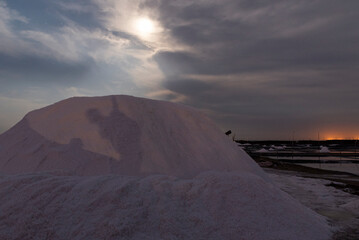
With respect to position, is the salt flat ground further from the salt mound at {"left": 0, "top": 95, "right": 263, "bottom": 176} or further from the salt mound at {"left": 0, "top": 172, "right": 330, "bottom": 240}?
the salt mound at {"left": 0, "top": 95, "right": 263, "bottom": 176}

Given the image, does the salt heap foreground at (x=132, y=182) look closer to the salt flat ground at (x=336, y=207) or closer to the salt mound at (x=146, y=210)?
the salt mound at (x=146, y=210)

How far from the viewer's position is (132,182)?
3.44 metres

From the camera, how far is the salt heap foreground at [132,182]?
2.74m

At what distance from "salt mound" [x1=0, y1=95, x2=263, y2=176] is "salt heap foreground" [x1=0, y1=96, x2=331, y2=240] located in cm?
2

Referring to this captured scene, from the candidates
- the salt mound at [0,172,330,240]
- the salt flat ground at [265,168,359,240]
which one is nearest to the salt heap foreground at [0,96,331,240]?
the salt mound at [0,172,330,240]

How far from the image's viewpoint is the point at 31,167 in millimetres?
4383

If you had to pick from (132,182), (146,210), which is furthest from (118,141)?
(146,210)

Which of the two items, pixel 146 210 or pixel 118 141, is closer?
pixel 146 210

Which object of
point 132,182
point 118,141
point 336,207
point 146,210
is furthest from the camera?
point 336,207

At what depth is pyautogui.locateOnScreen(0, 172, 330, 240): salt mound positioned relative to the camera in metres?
2.63

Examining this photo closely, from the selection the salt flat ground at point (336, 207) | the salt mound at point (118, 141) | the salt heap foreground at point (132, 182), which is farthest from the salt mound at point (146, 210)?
the salt mound at point (118, 141)

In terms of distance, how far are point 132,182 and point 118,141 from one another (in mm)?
1477

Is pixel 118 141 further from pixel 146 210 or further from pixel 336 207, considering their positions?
pixel 336 207

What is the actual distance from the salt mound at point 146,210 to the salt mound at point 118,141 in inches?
30.9
